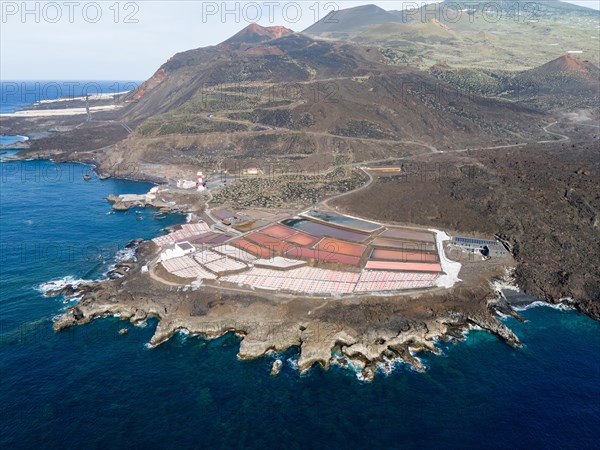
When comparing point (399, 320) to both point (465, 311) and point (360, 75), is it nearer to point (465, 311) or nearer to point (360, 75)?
point (465, 311)

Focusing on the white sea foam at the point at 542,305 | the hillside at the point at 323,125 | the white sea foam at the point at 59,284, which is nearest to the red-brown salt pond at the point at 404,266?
the white sea foam at the point at 542,305

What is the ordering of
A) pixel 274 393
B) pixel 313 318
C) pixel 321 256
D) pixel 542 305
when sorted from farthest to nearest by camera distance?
pixel 321 256
pixel 542 305
pixel 313 318
pixel 274 393

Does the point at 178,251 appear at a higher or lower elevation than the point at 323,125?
lower

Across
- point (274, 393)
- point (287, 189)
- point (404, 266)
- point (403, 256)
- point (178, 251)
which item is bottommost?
point (274, 393)

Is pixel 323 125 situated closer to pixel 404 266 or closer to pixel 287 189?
pixel 287 189

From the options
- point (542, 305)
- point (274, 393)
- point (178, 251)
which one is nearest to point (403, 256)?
point (542, 305)

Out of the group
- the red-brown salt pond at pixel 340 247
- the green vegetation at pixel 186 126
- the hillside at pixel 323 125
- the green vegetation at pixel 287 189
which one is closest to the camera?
the red-brown salt pond at pixel 340 247

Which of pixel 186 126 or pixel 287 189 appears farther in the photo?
pixel 186 126

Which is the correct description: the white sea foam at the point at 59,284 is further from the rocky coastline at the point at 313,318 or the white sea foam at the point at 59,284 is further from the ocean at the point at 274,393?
the ocean at the point at 274,393

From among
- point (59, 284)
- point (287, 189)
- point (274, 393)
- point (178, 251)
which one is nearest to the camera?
point (274, 393)

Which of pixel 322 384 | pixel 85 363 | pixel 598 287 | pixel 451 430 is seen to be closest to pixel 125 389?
pixel 85 363
